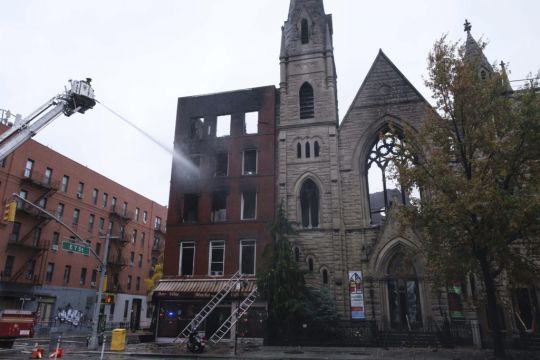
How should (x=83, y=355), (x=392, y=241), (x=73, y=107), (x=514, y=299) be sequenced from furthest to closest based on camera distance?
(x=73, y=107) < (x=392, y=241) < (x=514, y=299) < (x=83, y=355)

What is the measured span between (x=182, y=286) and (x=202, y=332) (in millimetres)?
3271

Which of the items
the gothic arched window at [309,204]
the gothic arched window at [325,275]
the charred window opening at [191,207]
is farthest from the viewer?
the charred window opening at [191,207]

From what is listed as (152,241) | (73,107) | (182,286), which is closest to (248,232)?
(182,286)

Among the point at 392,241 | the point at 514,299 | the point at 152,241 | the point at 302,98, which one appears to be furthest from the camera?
the point at 152,241

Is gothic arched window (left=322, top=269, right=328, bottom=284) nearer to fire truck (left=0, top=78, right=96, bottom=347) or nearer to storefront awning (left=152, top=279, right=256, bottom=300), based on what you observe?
storefront awning (left=152, top=279, right=256, bottom=300)

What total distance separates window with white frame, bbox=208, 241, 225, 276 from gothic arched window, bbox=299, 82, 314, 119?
10652 mm

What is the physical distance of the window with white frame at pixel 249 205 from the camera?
28.6 meters

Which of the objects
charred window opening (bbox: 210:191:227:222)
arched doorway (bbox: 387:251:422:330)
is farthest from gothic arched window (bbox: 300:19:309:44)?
arched doorway (bbox: 387:251:422:330)

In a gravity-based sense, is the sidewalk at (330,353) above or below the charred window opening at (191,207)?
below

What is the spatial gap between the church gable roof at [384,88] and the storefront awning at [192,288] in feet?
42.0

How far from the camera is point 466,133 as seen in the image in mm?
17703

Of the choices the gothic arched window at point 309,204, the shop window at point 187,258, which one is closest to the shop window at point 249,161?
the gothic arched window at point 309,204

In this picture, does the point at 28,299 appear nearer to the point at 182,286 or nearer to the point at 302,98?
the point at 182,286

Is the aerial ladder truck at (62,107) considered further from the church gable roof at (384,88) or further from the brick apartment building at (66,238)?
the church gable roof at (384,88)
